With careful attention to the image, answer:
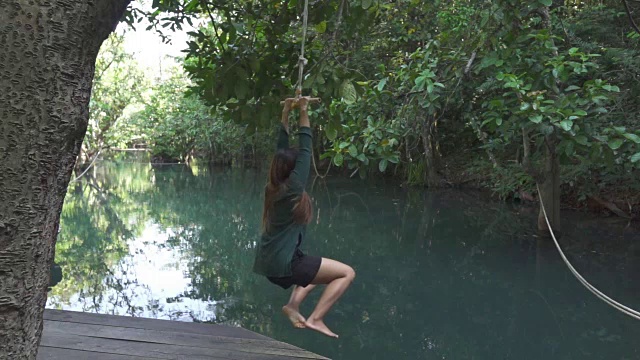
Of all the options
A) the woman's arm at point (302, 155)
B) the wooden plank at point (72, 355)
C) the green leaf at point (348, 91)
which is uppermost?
the green leaf at point (348, 91)

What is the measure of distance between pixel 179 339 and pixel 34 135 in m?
2.23

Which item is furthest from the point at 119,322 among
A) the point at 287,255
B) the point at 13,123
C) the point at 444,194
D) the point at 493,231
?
the point at 444,194

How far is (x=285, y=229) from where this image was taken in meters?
2.52

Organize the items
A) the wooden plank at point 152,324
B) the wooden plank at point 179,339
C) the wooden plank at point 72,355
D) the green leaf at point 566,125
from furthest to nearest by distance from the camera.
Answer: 1. the green leaf at point 566,125
2. the wooden plank at point 152,324
3. the wooden plank at point 179,339
4. the wooden plank at point 72,355

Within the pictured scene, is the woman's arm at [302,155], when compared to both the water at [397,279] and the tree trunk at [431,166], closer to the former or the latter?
the water at [397,279]

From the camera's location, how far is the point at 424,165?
52.4 feet

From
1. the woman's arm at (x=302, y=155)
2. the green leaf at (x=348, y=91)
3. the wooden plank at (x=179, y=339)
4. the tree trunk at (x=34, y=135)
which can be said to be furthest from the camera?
the wooden plank at (x=179, y=339)

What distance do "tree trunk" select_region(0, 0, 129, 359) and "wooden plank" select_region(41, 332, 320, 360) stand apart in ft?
6.04

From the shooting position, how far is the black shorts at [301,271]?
252 cm

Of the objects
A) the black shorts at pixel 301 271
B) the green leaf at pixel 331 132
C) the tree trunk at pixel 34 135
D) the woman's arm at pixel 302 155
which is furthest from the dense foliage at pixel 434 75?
the tree trunk at pixel 34 135

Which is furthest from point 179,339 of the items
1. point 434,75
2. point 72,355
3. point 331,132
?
point 434,75

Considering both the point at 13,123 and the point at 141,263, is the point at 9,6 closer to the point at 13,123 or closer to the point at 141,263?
the point at 13,123

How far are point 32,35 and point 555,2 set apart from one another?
8.60m

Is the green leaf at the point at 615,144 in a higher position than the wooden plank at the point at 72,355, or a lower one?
higher
